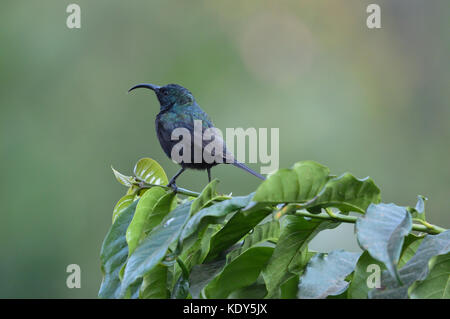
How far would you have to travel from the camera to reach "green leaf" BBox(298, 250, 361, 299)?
101 centimetres

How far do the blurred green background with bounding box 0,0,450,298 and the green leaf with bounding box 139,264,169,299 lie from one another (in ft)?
17.3

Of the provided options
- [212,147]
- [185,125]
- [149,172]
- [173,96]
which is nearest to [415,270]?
[149,172]

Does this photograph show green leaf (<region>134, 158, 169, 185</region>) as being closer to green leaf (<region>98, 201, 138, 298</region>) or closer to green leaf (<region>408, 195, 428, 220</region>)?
green leaf (<region>98, 201, 138, 298</region>)

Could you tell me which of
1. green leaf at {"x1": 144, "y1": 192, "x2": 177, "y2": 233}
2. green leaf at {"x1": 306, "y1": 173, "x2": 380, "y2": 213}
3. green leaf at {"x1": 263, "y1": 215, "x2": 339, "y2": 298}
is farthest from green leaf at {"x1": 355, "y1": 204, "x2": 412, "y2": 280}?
green leaf at {"x1": 144, "y1": 192, "x2": 177, "y2": 233}

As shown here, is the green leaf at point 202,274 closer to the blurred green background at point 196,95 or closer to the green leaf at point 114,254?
the green leaf at point 114,254

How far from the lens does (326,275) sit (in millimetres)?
1051

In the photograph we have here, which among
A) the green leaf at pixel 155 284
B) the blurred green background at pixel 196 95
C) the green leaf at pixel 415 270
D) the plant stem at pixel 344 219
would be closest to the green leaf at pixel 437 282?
the green leaf at pixel 415 270

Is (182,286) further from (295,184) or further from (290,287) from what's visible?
(295,184)

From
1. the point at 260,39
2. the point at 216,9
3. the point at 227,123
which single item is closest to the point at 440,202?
the point at 227,123

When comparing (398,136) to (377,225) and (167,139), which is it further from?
(377,225)

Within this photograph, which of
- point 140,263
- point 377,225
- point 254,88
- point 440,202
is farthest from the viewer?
point 254,88

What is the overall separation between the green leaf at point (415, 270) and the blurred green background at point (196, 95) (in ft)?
17.9

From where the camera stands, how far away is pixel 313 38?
28.3ft

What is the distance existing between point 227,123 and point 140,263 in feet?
19.3
